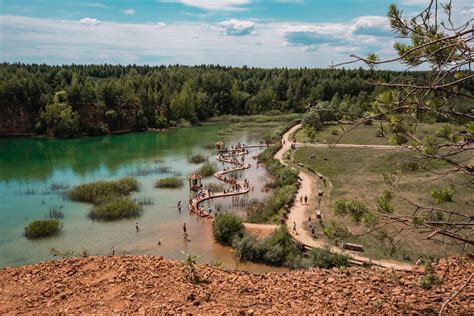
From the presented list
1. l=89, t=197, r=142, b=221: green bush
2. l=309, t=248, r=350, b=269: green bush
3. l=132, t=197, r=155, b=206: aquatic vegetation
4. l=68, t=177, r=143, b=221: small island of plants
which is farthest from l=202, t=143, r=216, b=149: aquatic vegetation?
l=309, t=248, r=350, b=269: green bush

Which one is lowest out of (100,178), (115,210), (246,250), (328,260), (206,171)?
(100,178)

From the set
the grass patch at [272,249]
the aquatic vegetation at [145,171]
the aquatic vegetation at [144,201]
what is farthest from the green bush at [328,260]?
the aquatic vegetation at [145,171]

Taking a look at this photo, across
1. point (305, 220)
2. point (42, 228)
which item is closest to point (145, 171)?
point (42, 228)

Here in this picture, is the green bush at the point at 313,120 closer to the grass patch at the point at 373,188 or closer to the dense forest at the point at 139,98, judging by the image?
Answer: the grass patch at the point at 373,188

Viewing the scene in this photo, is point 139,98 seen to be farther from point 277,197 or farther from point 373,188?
point 373,188

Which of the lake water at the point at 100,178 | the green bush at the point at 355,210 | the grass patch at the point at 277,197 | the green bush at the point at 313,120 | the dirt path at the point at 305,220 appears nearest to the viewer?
the green bush at the point at 355,210

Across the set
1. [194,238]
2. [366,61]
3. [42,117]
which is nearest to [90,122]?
[42,117]
